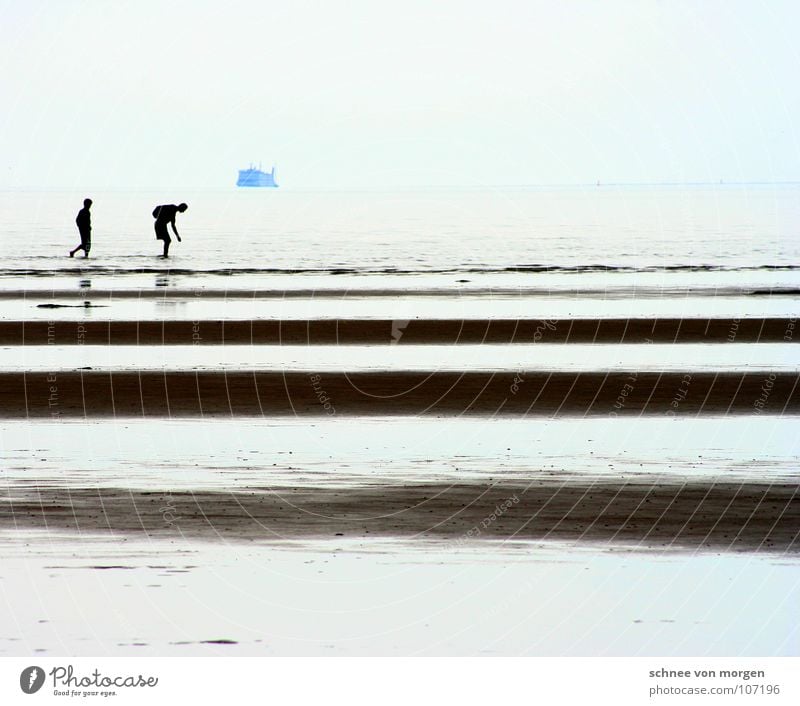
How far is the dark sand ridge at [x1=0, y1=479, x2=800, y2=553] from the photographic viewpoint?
10.1 meters

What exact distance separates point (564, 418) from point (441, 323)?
11.1 m

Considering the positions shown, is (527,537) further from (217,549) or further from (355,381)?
(355,381)

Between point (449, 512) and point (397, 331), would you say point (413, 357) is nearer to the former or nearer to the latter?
point (397, 331)

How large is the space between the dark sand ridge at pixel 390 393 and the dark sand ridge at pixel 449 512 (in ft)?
14.3

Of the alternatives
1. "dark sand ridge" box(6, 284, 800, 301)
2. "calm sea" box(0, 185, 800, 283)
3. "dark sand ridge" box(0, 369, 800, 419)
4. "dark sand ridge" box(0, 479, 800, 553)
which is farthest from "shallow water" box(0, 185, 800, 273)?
"dark sand ridge" box(0, 479, 800, 553)

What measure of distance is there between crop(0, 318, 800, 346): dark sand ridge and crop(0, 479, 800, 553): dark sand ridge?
1188 centimetres

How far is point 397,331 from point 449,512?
47.4 feet

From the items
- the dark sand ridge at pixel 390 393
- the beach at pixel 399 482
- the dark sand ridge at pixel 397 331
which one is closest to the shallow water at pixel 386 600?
the beach at pixel 399 482

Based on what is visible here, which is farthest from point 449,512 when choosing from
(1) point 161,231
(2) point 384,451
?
(1) point 161,231

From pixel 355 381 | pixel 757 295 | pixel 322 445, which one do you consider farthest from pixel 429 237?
pixel 322 445

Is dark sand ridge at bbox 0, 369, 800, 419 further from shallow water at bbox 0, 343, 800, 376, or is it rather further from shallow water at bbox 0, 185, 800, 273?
shallow water at bbox 0, 185, 800, 273

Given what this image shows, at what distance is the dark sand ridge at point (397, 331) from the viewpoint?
23656 mm

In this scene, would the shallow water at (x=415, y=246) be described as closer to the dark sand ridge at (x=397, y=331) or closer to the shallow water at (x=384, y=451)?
the dark sand ridge at (x=397, y=331)

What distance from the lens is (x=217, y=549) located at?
9.67 m
